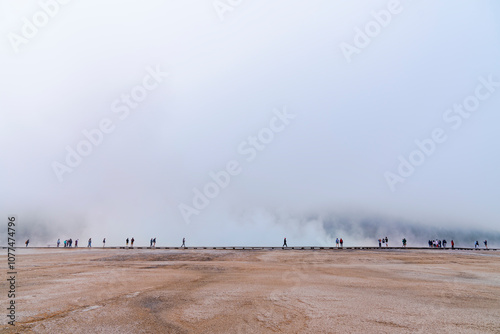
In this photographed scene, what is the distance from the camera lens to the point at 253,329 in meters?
7.73

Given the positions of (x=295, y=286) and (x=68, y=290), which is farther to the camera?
(x=295, y=286)

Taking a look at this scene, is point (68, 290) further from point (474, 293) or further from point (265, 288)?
point (474, 293)

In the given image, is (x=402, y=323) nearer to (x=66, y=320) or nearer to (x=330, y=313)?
(x=330, y=313)

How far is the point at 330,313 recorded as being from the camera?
9.05 m

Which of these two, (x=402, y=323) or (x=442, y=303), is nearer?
(x=402, y=323)

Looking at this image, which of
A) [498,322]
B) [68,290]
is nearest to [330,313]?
[498,322]

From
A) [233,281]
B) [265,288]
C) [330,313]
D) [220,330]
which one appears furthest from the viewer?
[233,281]

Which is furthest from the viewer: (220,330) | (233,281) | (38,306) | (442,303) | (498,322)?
(233,281)

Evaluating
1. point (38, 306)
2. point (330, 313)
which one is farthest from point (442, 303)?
point (38, 306)

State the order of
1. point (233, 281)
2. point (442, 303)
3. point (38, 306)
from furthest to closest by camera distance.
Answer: point (233, 281) < point (442, 303) < point (38, 306)

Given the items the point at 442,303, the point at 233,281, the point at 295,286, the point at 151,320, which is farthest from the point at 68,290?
the point at 442,303

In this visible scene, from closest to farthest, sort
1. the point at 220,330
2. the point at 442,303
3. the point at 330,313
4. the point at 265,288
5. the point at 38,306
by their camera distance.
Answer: the point at 220,330 → the point at 330,313 → the point at 38,306 → the point at 442,303 → the point at 265,288

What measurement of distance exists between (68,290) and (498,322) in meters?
15.9

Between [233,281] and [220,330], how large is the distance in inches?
317
